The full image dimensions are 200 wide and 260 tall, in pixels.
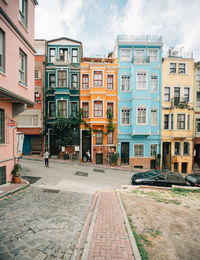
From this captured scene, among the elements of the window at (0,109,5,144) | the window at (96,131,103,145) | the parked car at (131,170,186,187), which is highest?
the window at (0,109,5,144)

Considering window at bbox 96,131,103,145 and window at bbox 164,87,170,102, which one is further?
window at bbox 164,87,170,102

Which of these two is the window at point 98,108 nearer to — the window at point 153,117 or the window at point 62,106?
the window at point 62,106

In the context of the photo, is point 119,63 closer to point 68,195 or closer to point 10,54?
point 10,54

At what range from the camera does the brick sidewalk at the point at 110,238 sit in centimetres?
330

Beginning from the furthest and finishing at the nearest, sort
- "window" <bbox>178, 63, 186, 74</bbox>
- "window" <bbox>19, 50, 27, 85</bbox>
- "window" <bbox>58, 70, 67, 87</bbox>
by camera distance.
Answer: "window" <bbox>178, 63, 186, 74</bbox> → "window" <bbox>58, 70, 67, 87</bbox> → "window" <bbox>19, 50, 27, 85</bbox>

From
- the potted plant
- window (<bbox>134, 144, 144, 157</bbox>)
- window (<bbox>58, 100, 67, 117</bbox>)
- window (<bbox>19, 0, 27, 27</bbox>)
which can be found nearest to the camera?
window (<bbox>19, 0, 27, 27</bbox>)

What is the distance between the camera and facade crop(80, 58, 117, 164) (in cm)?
1702

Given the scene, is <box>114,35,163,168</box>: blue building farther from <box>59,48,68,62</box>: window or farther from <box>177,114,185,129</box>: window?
<box>59,48,68,62</box>: window

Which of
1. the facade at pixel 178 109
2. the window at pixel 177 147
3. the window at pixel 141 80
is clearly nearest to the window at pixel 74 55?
the window at pixel 141 80

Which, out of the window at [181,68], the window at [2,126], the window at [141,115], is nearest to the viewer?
the window at [2,126]

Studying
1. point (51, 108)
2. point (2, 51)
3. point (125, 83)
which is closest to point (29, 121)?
point (51, 108)

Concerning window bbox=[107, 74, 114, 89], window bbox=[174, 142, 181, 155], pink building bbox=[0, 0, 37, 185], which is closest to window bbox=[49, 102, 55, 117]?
window bbox=[107, 74, 114, 89]

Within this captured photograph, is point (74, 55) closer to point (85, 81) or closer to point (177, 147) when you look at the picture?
point (85, 81)

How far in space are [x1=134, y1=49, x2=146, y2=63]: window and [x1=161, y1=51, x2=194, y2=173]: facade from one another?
3.05 metres
